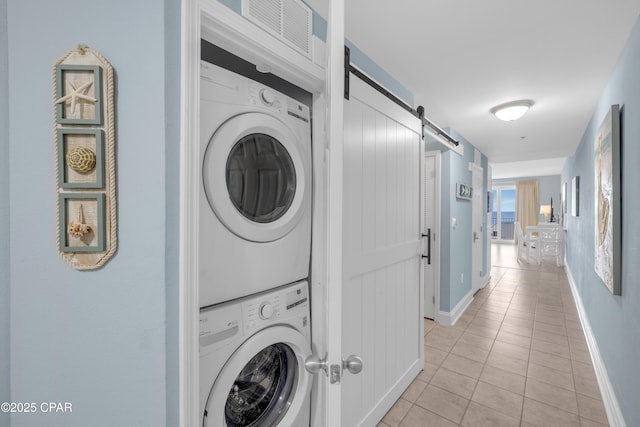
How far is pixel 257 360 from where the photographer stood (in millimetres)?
1185

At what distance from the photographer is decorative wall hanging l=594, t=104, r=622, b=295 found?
5.54ft

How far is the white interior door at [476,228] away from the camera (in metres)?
4.16

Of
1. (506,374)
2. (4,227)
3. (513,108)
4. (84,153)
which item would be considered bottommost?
(506,374)

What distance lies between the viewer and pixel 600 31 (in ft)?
5.04

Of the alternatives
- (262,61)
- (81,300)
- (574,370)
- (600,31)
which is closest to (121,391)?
(81,300)

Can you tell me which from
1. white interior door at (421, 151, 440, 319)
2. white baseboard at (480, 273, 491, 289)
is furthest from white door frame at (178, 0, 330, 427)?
white baseboard at (480, 273, 491, 289)

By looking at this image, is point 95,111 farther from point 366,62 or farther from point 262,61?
point 366,62

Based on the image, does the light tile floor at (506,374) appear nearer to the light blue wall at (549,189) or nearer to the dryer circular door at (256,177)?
the dryer circular door at (256,177)

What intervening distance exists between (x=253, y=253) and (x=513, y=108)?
273 cm

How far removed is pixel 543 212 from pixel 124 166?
11.0 meters

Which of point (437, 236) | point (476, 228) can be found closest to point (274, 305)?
point (437, 236)

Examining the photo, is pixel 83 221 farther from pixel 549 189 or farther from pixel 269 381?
pixel 549 189

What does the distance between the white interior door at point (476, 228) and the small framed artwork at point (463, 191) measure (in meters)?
0.33

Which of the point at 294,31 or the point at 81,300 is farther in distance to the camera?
the point at 294,31
